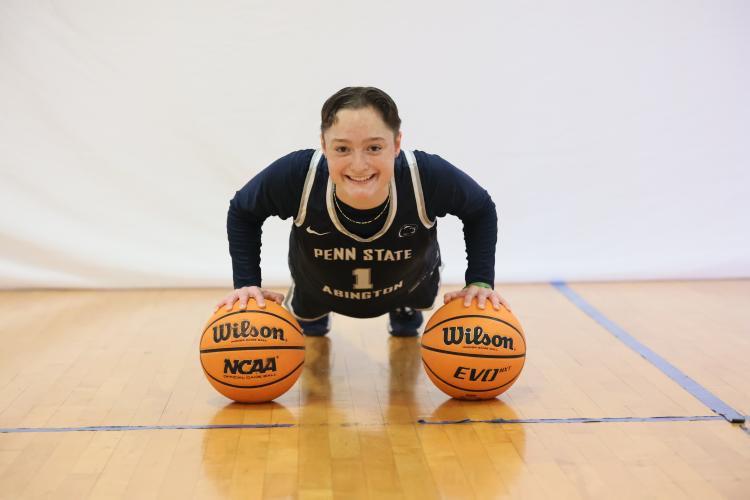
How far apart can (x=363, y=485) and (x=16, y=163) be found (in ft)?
9.93

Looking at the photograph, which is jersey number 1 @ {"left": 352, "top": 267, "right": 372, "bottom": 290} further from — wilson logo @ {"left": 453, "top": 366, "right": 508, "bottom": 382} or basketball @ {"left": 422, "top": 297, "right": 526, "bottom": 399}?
wilson logo @ {"left": 453, "top": 366, "right": 508, "bottom": 382}

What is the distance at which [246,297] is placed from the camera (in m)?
2.90

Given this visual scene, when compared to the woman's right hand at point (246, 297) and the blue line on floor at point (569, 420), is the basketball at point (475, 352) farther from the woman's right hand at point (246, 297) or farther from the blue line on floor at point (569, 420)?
the woman's right hand at point (246, 297)

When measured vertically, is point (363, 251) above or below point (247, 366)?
above

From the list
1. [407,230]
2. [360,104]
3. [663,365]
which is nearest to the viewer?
[360,104]

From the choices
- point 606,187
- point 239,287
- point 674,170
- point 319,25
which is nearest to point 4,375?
point 239,287

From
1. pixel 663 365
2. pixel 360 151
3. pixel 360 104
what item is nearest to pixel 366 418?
pixel 360 151

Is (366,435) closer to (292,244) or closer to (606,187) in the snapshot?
(292,244)

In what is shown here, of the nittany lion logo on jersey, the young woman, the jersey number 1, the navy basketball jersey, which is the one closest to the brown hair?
the young woman

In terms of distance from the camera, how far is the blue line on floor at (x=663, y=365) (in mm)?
2859

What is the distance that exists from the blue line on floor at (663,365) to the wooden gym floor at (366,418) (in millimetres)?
33

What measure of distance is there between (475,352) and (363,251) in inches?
20.8

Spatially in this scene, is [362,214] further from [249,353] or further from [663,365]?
[663,365]

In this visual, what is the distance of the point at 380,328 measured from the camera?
3.91 meters
